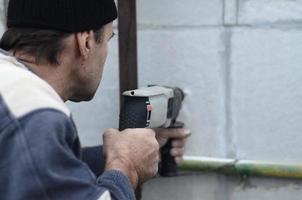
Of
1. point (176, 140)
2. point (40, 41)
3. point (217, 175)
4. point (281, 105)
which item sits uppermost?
point (40, 41)

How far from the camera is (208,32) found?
2105mm

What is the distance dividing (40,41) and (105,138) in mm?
347

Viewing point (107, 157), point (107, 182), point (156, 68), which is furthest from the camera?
point (156, 68)

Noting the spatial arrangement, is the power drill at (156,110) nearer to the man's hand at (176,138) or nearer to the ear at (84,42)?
the man's hand at (176,138)

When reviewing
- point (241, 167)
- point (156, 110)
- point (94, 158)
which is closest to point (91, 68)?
point (94, 158)

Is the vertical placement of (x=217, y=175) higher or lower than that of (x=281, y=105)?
lower

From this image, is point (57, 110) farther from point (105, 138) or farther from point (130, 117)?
point (130, 117)

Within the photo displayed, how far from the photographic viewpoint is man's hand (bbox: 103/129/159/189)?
4.77 feet

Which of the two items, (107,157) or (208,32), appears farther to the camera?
(208,32)

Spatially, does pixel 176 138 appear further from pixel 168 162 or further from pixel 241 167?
pixel 241 167

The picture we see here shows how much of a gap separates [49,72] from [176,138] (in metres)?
0.85

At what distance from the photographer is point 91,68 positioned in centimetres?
150

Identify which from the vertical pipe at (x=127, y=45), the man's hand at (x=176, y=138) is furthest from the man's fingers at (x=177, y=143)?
the vertical pipe at (x=127, y=45)

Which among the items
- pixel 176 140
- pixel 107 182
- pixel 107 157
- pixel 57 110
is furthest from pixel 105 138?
pixel 176 140
